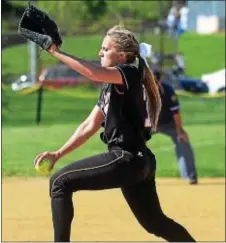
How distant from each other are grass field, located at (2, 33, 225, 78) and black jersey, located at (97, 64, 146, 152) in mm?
25103

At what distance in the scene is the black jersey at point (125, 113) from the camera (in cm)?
630

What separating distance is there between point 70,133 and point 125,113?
14.2 m

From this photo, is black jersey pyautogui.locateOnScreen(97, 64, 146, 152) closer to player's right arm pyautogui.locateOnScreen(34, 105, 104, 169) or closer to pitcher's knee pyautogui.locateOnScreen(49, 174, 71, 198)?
player's right arm pyautogui.locateOnScreen(34, 105, 104, 169)

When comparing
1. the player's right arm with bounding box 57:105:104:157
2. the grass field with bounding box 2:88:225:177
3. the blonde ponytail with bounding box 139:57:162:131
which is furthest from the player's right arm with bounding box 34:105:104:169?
the grass field with bounding box 2:88:225:177

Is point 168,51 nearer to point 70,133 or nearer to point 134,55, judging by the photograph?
point 70,133

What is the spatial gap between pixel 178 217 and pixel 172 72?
28.6m

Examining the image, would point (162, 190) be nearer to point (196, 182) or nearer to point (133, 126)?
point (196, 182)

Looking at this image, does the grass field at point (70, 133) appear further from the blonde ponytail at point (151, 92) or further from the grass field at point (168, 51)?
the blonde ponytail at point (151, 92)

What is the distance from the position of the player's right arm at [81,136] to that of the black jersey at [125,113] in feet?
0.60

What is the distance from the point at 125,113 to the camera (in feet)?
20.8

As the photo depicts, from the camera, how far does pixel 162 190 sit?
12820mm

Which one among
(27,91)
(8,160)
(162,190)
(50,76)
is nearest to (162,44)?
(50,76)

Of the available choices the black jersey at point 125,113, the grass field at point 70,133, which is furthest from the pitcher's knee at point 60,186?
the grass field at point 70,133

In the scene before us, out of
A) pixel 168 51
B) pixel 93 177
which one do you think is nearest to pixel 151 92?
pixel 93 177
